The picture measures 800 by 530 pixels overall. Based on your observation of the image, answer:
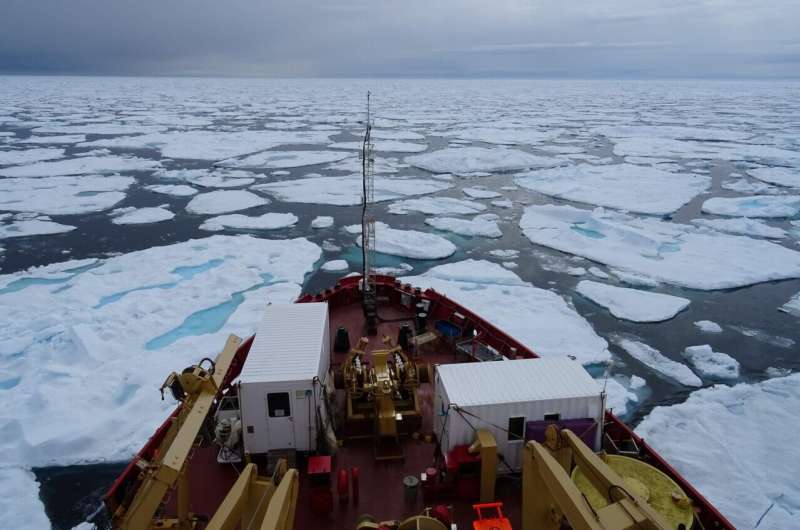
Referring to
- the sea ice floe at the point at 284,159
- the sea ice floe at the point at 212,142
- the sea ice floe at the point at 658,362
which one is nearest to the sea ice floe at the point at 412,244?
the sea ice floe at the point at 658,362

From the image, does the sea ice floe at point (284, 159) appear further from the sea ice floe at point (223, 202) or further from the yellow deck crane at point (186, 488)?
the yellow deck crane at point (186, 488)

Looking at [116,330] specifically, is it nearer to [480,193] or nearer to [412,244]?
[412,244]

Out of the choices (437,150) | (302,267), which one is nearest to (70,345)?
(302,267)

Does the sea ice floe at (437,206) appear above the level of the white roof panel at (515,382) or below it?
below

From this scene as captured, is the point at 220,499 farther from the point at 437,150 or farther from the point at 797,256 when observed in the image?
the point at 437,150

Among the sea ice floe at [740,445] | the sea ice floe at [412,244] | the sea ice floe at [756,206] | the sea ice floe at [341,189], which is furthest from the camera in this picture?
the sea ice floe at [341,189]
